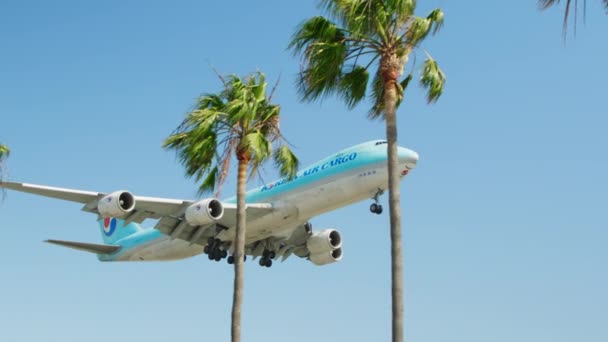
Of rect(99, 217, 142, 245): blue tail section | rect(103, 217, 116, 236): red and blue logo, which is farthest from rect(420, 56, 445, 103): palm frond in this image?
rect(103, 217, 116, 236): red and blue logo

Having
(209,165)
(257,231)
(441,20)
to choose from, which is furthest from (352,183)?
(441,20)

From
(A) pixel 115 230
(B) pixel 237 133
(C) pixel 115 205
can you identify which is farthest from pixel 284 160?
(A) pixel 115 230

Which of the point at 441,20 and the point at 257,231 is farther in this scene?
the point at 257,231

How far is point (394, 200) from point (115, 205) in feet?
54.9

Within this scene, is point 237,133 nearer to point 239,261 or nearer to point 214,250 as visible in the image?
point 239,261

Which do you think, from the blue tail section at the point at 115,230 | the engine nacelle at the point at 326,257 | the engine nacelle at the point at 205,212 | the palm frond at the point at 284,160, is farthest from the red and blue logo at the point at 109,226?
the palm frond at the point at 284,160

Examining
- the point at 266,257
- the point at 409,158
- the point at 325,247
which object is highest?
the point at 409,158

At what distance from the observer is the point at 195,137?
19.1 meters

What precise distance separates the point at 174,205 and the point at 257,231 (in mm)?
4246

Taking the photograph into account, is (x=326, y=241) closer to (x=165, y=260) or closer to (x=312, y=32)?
(x=165, y=260)

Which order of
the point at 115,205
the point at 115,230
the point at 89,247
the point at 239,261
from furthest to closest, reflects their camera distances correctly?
the point at 115,230, the point at 89,247, the point at 115,205, the point at 239,261

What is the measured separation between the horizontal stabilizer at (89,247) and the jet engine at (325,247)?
12583 mm

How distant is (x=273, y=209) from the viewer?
114 feet

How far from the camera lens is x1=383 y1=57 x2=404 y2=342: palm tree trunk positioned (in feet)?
42.8
